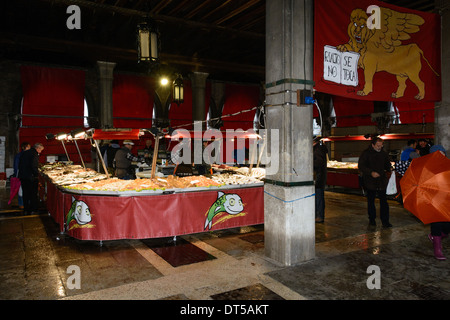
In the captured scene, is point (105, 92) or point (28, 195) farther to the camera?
point (105, 92)

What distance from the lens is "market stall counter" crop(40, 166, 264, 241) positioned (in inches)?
251

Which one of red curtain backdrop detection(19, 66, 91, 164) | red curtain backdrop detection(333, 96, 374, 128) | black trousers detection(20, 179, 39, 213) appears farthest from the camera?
red curtain backdrop detection(333, 96, 374, 128)

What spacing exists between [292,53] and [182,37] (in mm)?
8520

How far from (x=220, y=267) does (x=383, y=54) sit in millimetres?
5161

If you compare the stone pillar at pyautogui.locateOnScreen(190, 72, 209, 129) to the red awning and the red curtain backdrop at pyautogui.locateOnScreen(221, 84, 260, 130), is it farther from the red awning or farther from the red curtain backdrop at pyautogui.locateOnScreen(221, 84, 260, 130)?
the red awning

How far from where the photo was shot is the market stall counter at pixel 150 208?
251 inches

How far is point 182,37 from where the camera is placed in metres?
12.6

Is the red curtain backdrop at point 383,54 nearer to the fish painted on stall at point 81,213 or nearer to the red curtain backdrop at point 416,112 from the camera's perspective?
the fish painted on stall at point 81,213

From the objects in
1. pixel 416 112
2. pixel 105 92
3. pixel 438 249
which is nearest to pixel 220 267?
pixel 438 249

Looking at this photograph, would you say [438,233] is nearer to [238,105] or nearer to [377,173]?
[377,173]

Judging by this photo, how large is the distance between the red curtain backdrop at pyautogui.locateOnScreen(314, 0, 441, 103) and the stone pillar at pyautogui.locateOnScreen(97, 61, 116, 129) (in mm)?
12155

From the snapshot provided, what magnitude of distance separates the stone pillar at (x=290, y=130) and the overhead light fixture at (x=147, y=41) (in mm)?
2615

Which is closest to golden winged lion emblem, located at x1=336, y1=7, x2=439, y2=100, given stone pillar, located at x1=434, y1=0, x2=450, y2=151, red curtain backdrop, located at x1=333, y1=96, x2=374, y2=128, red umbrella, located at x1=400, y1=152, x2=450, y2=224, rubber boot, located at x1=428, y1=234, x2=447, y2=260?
stone pillar, located at x1=434, y1=0, x2=450, y2=151

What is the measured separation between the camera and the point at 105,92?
49.4 ft
